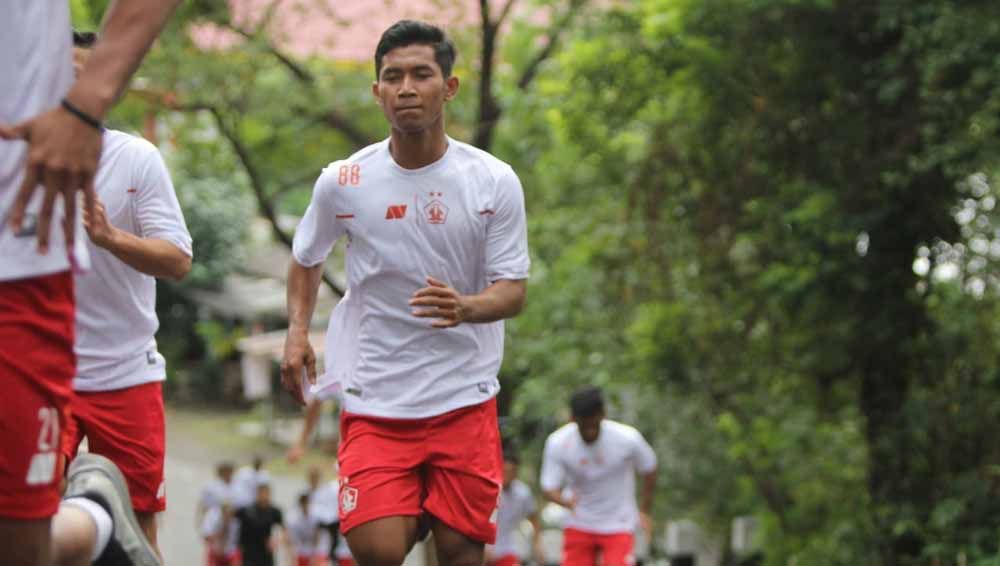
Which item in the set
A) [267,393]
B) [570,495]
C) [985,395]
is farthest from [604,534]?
[267,393]

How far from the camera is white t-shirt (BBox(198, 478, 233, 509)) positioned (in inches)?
742

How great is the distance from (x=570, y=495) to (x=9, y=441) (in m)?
9.36

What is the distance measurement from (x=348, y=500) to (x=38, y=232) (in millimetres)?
2759

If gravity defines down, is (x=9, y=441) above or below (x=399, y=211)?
below

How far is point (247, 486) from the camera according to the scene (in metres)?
18.7

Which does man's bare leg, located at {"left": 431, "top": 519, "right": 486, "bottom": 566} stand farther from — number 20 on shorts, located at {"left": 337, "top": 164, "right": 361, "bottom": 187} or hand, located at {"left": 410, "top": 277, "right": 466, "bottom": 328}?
number 20 on shorts, located at {"left": 337, "top": 164, "right": 361, "bottom": 187}

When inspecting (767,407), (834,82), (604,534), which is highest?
(834,82)

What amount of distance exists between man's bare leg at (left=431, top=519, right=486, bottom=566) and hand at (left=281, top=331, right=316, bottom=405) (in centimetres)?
70

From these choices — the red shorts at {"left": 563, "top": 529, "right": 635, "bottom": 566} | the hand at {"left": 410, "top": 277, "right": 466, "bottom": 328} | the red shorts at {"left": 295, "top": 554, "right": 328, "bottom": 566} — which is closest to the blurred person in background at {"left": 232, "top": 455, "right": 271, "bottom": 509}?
the red shorts at {"left": 295, "top": 554, "right": 328, "bottom": 566}

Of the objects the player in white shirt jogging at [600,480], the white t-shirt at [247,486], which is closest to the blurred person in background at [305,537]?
the white t-shirt at [247,486]

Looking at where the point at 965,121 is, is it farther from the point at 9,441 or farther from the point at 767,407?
the point at 9,441

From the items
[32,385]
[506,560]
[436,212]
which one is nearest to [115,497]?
[32,385]

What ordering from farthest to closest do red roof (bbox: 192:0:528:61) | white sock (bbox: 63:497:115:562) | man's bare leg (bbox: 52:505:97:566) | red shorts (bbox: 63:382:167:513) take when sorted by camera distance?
red roof (bbox: 192:0:528:61)
red shorts (bbox: 63:382:167:513)
white sock (bbox: 63:497:115:562)
man's bare leg (bbox: 52:505:97:566)

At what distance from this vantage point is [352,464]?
5.83 m
